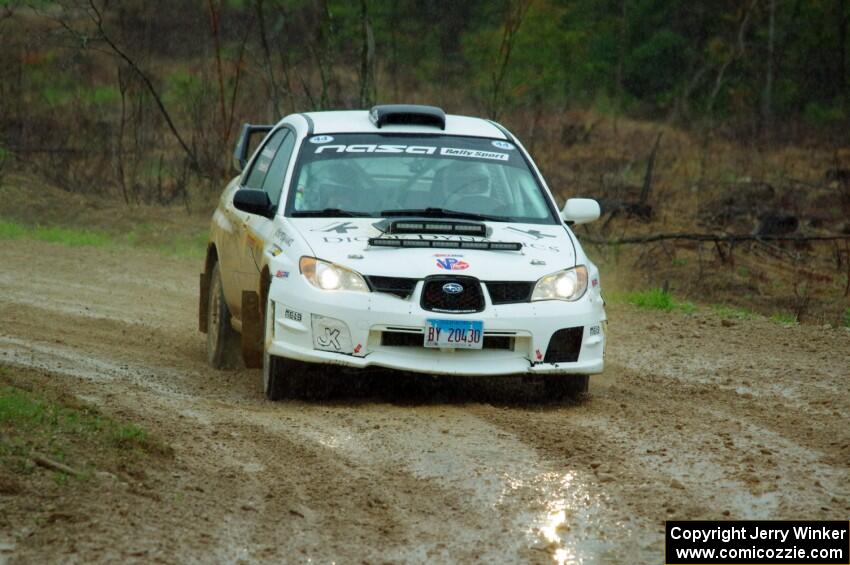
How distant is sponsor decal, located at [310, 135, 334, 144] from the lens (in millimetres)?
8875

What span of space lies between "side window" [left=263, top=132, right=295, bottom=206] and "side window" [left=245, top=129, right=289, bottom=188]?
150 mm

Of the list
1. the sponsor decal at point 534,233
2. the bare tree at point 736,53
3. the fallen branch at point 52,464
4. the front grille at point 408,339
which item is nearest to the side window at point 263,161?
the sponsor decal at point 534,233

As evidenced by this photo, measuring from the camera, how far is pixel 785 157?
96.7 ft

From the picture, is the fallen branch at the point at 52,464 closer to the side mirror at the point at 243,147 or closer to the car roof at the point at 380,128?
the car roof at the point at 380,128

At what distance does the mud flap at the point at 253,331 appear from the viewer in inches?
327

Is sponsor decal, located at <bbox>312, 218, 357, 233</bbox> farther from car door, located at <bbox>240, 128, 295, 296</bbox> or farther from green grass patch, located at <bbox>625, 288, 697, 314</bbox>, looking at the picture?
green grass patch, located at <bbox>625, 288, 697, 314</bbox>

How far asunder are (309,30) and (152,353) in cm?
2108

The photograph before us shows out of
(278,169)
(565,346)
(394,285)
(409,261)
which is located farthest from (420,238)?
(278,169)

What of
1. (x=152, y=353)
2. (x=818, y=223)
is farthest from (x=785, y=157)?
(x=152, y=353)

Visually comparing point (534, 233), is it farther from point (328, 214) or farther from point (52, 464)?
point (52, 464)

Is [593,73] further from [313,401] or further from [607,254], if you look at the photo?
[313,401]

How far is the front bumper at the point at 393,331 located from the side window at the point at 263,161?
6.61ft

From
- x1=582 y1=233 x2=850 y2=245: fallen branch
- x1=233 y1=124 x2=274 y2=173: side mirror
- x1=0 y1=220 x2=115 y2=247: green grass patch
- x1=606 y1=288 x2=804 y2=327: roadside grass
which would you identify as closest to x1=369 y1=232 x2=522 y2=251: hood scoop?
x1=233 y1=124 x2=274 y2=173: side mirror

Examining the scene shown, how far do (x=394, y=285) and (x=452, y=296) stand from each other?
32cm
